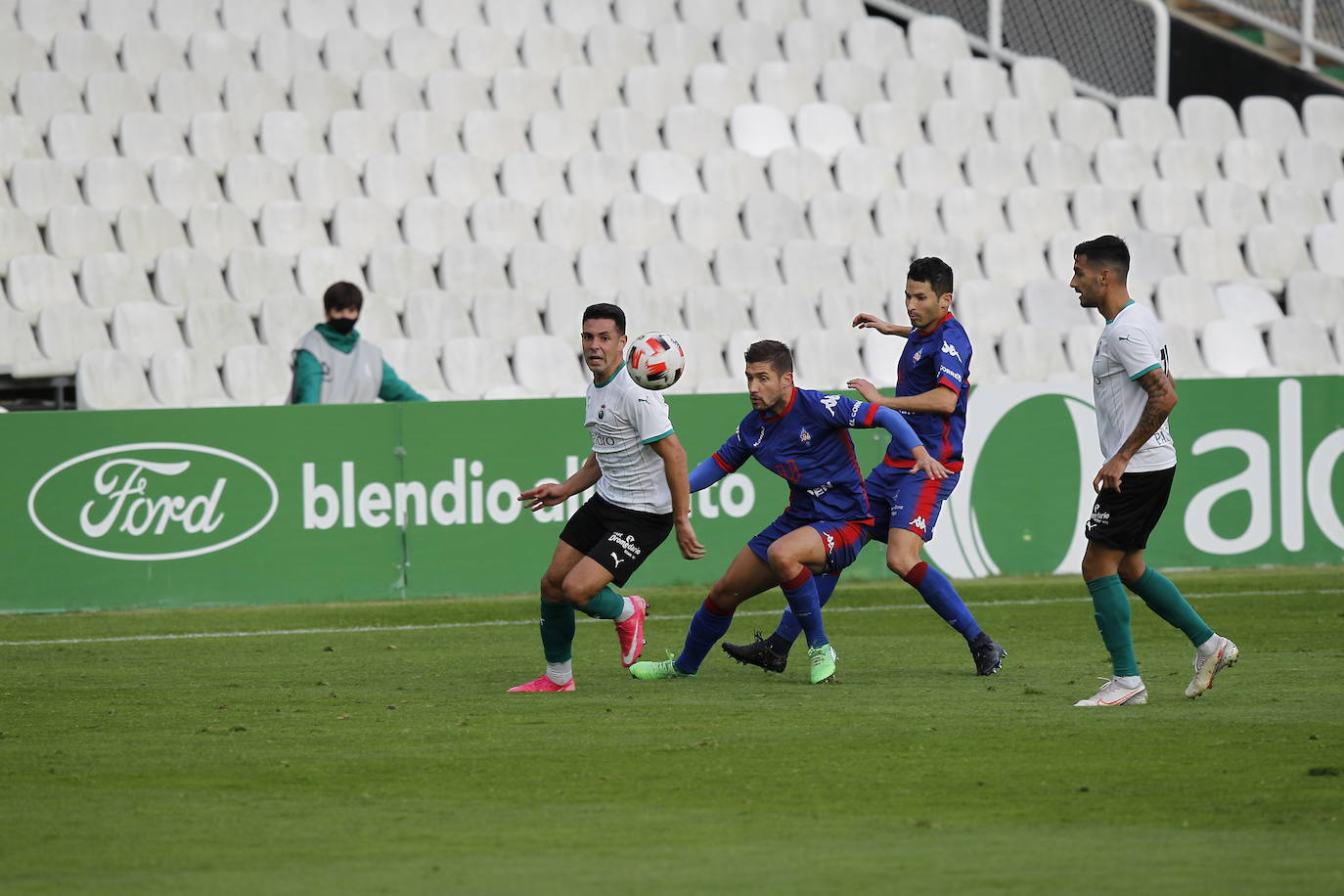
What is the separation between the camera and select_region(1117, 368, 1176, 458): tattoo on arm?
23.4 feet

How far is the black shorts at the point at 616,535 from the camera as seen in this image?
816 cm

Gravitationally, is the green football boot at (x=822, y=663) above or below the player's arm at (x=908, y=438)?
below

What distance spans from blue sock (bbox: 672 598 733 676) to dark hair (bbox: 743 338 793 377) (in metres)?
1.12

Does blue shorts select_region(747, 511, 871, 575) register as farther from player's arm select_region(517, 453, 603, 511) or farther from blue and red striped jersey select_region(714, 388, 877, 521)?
player's arm select_region(517, 453, 603, 511)

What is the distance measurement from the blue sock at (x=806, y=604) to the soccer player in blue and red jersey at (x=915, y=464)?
277 mm

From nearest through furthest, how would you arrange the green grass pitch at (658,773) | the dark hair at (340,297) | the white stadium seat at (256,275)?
the green grass pitch at (658,773) → the dark hair at (340,297) → the white stadium seat at (256,275)

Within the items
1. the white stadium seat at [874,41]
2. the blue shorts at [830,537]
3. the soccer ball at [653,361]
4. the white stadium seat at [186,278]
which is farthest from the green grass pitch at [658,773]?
the white stadium seat at [874,41]

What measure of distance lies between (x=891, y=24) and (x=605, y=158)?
4.49 m

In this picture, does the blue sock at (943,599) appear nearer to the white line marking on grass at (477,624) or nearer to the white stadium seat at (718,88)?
the white line marking on grass at (477,624)

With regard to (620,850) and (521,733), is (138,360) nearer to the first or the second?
(521,733)

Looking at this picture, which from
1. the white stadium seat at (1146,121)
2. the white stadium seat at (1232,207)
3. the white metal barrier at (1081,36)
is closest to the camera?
the white stadium seat at (1232,207)

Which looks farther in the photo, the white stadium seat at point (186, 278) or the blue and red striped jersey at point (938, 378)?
the white stadium seat at point (186, 278)

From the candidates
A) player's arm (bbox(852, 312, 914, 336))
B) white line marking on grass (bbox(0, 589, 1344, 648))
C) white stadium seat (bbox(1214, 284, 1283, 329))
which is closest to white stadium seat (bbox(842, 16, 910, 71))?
white stadium seat (bbox(1214, 284, 1283, 329))

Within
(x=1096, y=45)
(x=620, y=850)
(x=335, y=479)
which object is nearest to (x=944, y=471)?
(x=620, y=850)
